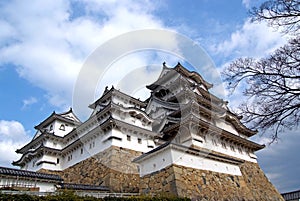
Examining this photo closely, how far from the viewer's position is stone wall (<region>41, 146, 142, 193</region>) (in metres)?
16.0

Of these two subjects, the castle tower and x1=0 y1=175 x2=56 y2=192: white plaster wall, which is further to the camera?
the castle tower

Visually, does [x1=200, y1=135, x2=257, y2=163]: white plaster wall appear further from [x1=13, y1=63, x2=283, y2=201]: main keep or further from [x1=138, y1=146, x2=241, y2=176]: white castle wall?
[x1=138, y1=146, x2=241, y2=176]: white castle wall

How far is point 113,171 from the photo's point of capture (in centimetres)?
1638

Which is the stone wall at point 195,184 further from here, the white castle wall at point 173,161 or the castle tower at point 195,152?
the white castle wall at point 173,161

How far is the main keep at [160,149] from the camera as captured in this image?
13031 mm

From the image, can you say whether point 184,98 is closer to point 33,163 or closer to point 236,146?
point 236,146

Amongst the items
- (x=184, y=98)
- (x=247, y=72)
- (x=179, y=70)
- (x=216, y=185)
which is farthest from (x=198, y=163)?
(x=179, y=70)

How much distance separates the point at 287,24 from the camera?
6.12 m

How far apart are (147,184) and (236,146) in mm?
15268

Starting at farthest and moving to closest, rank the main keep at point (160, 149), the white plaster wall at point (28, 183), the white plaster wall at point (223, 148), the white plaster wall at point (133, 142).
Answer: the white plaster wall at point (223, 148) < the white plaster wall at point (133, 142) < the main keep at point (160, 149) < the white plaster wall at point (28, 183)

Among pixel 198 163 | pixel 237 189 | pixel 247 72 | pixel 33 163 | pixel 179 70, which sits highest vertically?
pixel 179 70

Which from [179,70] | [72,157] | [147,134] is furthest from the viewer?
[179,70]

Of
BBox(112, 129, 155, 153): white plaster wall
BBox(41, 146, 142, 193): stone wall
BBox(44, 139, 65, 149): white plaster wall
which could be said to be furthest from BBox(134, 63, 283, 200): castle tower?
BBox(44, 139, 65, 149): white plaster wall

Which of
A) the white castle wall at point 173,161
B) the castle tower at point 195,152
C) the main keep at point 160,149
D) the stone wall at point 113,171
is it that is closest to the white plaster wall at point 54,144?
the main keep at point 160,149
